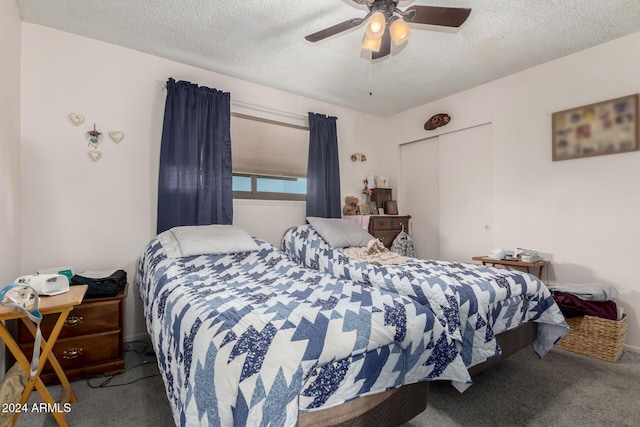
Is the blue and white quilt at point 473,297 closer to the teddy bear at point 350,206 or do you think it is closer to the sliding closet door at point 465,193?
the sliding closet door at point 465,193

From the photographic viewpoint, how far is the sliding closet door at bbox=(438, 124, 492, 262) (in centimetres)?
341

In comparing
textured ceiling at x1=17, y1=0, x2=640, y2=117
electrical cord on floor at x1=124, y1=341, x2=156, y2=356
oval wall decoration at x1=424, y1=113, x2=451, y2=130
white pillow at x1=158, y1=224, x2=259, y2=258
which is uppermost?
textured ceiling at x1=17, y1=0, x2=640, y2=117

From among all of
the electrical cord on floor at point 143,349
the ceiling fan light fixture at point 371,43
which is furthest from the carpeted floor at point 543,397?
the ceiling fan light fixture at point 371,43

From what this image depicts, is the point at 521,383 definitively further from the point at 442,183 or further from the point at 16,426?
the point at 16,426

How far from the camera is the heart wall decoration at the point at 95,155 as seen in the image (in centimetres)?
248

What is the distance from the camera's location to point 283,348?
1013 mm

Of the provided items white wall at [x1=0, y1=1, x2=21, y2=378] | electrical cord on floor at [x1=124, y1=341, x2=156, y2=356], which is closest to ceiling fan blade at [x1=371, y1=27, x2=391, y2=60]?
white wall at [x1=0, y1=1, x2=21, y2=378]

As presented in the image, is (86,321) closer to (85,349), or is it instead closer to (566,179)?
(85,349)

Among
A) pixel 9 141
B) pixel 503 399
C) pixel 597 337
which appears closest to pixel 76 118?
pixel 9 141

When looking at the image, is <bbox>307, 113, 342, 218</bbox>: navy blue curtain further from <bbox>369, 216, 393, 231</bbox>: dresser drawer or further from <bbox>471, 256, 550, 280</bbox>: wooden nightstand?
<bbox>471, 256, 550, 280</bbox>: wooden nightstand

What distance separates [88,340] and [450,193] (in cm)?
373

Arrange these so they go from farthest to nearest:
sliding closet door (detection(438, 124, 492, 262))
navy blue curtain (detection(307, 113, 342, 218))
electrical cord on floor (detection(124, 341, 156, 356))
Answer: navy blue curtain (detection(307, 113, 342, 218))
sliding closet door (detection(438, 124, 492, 262))
electrical cord on floor (detection(124, 341, 156, 356))

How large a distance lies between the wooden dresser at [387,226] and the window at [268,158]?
95 centimetres

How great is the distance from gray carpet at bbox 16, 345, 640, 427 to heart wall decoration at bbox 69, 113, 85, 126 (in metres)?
1.91
